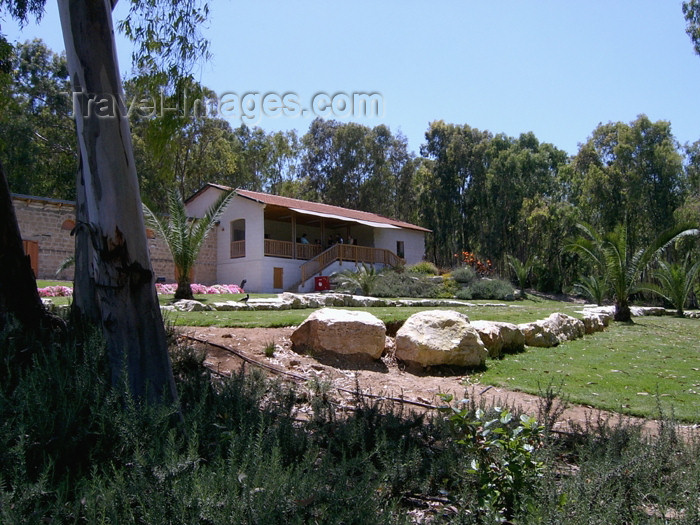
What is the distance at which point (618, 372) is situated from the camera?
7.74 metres

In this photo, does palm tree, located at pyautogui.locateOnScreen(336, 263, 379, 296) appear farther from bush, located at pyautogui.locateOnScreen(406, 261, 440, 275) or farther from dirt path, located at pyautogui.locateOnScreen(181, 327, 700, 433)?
dirt path, located at pyautogui.locateOnScreen(181, 327, 700, 433)

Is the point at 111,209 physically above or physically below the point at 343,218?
below

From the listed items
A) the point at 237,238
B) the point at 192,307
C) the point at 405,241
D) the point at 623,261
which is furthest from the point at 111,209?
the point at 405,241

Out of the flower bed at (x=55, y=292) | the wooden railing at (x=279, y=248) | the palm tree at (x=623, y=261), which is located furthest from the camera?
the wooden railing at (x=279, y=248)

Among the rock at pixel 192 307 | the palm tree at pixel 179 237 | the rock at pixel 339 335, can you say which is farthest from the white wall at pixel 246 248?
the rock at pixel 339 335

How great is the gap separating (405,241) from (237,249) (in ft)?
38.8

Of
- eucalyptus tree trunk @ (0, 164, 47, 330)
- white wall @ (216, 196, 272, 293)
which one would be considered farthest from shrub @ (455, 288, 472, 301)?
eucalyptus tree trunk @ (0, 164, 47, 330)

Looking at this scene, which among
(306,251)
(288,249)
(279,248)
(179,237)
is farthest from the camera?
(306,251)

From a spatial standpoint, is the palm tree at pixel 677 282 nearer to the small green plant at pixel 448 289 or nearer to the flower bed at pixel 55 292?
the small green plant at pixel 448 289

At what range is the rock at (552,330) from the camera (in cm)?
995

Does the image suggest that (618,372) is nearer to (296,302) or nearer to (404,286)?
(296,302)

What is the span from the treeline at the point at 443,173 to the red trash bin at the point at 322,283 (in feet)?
27.4

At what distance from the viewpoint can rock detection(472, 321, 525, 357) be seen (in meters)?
8.73

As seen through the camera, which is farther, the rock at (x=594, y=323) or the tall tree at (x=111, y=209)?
the rock at (x=594, y=323)
